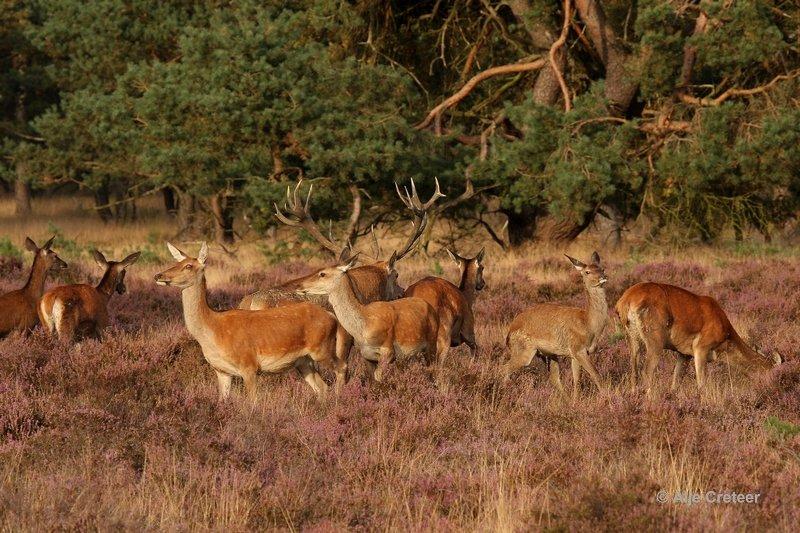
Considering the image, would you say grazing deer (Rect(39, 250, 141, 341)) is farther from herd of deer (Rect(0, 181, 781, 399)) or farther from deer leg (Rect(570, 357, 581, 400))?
deer leg (Rect(570, 357, 581, 400))

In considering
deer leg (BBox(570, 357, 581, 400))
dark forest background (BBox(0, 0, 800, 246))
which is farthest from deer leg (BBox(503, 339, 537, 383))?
dark forest background (BBox(0, 0, 800, 246))

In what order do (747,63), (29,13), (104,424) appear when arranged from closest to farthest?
(104,424)
(747,63)
(29,13)

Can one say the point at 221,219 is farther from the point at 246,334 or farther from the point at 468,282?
the point at 246,334

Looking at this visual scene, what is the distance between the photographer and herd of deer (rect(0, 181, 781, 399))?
8.12 m

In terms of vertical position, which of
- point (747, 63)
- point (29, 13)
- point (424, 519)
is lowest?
point (29, 13)

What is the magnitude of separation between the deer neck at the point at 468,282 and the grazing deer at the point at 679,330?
2118mm

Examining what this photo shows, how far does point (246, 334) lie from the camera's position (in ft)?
26.6

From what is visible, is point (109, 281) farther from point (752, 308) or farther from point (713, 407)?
point (752, 308)

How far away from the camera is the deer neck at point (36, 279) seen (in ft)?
34.4

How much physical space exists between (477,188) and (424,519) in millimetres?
14660

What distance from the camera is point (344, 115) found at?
19.1 meters

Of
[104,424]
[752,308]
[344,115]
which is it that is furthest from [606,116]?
[104,424]

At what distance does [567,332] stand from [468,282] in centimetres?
231

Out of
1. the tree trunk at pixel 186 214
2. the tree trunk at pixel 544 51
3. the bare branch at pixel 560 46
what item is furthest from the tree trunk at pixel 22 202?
the bare branch at pixel 560 46
